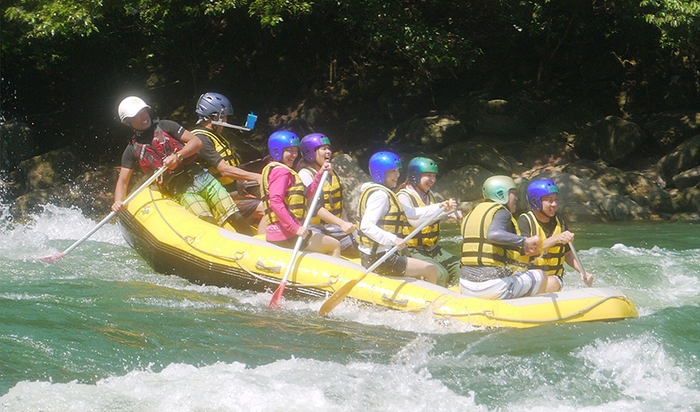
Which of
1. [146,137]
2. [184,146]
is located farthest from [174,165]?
[146,137]

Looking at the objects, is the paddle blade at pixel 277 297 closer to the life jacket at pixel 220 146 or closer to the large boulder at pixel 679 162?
the life jacket at pixel 220 146

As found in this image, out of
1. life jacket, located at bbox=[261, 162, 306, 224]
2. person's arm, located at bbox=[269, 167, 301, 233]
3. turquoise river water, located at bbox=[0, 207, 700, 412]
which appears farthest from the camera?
life jacket, located at bbox=[261, 162, 306, 224]

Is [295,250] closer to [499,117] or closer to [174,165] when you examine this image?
[174,165]

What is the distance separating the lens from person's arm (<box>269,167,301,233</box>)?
22.9 feet

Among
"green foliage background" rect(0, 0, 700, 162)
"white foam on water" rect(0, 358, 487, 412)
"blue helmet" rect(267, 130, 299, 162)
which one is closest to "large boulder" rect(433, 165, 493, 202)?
"green foliage background" rect(0, 0, 700, 162)

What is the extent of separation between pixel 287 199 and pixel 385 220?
3.67 ft

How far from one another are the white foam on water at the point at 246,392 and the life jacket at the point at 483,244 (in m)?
1.28

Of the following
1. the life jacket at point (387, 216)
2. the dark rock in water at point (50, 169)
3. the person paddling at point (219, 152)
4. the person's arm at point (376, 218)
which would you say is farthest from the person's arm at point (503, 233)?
the dark rock in water at point (50, 169)

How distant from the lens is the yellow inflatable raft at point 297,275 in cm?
599

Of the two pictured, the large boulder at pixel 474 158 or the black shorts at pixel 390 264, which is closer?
the black shorts at pixel 390 264

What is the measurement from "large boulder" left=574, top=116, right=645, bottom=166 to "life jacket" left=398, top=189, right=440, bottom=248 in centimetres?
780

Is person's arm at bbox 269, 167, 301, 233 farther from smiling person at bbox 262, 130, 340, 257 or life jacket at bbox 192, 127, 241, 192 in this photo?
life jacket at bbox 192, 127, 241, 192

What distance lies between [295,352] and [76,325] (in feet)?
5.35

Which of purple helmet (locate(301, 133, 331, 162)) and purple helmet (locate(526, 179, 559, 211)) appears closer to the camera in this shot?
purple helmet (locate(526, 179, 559, 211))
